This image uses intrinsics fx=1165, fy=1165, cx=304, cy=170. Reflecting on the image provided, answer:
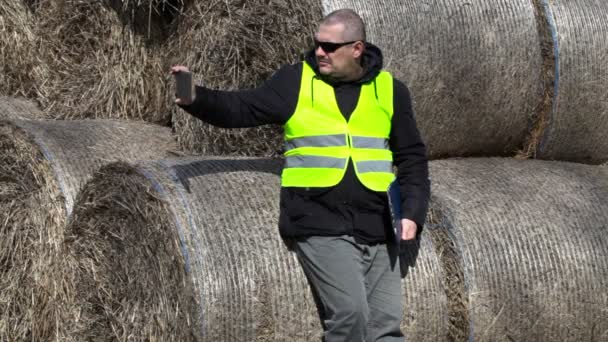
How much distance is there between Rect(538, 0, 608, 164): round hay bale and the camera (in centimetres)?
555

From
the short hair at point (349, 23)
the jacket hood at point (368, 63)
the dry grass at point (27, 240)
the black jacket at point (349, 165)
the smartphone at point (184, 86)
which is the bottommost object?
the dry grass at point (27, 240)

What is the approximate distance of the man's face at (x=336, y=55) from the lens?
4461 mm

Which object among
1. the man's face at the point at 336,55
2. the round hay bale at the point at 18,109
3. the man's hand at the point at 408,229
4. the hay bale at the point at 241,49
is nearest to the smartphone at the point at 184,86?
the man's face at the point at 336,55

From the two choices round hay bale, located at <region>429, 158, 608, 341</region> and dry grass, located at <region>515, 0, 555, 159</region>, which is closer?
round hay bale, located at <region>429, 158, 608, 341</region>

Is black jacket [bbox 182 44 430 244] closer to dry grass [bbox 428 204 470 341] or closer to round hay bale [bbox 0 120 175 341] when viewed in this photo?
dry grass [bbox 428 204 470 341]

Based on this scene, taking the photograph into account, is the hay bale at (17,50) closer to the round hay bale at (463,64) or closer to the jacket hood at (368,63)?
the round hay bale at (463,64)

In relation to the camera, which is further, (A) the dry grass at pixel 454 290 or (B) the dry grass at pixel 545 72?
(B) the dry grass at pixel 545 72

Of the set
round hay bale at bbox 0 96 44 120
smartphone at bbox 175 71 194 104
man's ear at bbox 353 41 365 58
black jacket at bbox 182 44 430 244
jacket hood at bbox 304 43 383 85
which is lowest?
round hay bale at bbox 0 96 44 120

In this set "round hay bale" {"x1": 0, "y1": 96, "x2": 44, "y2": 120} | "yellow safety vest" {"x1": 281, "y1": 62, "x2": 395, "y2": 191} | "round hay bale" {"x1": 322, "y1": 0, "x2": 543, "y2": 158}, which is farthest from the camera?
"round hay bale" {"x1": 0, "y1": 96, "x2": 44, "y2": 120}

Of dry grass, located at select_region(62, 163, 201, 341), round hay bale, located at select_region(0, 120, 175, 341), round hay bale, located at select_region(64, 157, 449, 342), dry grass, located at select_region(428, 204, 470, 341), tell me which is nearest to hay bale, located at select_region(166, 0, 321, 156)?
round hay bale, located at select_region(0, 120, 175, 341)

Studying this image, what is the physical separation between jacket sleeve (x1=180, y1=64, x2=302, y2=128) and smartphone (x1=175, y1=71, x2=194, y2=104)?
0.54 ft

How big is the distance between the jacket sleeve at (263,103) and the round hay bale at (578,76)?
160 cm

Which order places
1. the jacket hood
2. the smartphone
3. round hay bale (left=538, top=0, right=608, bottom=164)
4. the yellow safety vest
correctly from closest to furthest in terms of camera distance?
1. the smartphone
2. the yellow safety vest
3. the jacket hood
4. round hay bale (left=538, top=0, right=608, bottom=164)

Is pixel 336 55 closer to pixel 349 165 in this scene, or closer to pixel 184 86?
pixel 349 165
